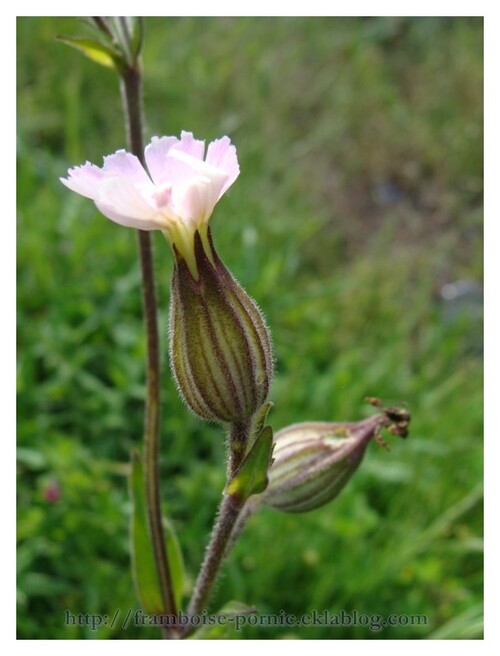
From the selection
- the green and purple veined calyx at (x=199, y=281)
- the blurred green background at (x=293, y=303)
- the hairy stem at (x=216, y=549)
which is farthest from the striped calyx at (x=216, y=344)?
the blurred green background at (x=293, y=303)

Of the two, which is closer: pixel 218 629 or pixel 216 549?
pixel 216 549

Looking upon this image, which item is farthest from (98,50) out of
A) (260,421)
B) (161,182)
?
(260,421)

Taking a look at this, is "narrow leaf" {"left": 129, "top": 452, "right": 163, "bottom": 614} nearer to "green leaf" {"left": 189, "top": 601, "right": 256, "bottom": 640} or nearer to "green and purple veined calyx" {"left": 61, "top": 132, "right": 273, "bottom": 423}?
"green leaf" {"left": 189, "top": 601, "right": 256, "bottom": 640}

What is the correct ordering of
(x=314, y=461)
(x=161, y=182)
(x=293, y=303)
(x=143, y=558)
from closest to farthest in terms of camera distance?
(x=161, y=182) < (x=314, y=461) < (x=143, y=558) < (x=293, y=303)

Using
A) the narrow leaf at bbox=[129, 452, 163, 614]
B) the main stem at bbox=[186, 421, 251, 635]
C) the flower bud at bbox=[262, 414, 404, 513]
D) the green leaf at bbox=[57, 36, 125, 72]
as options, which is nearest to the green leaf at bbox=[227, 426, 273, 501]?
the main stem at bbox=[186, 421, 251, 635]

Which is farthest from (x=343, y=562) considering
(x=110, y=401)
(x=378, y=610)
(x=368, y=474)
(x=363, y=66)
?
(x=363, y=66)

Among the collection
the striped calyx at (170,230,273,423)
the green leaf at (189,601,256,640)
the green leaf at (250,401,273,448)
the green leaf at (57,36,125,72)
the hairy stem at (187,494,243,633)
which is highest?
the green leaf at (57,36,125,72)

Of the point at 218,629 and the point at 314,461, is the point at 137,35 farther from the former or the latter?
the point at 218,629
